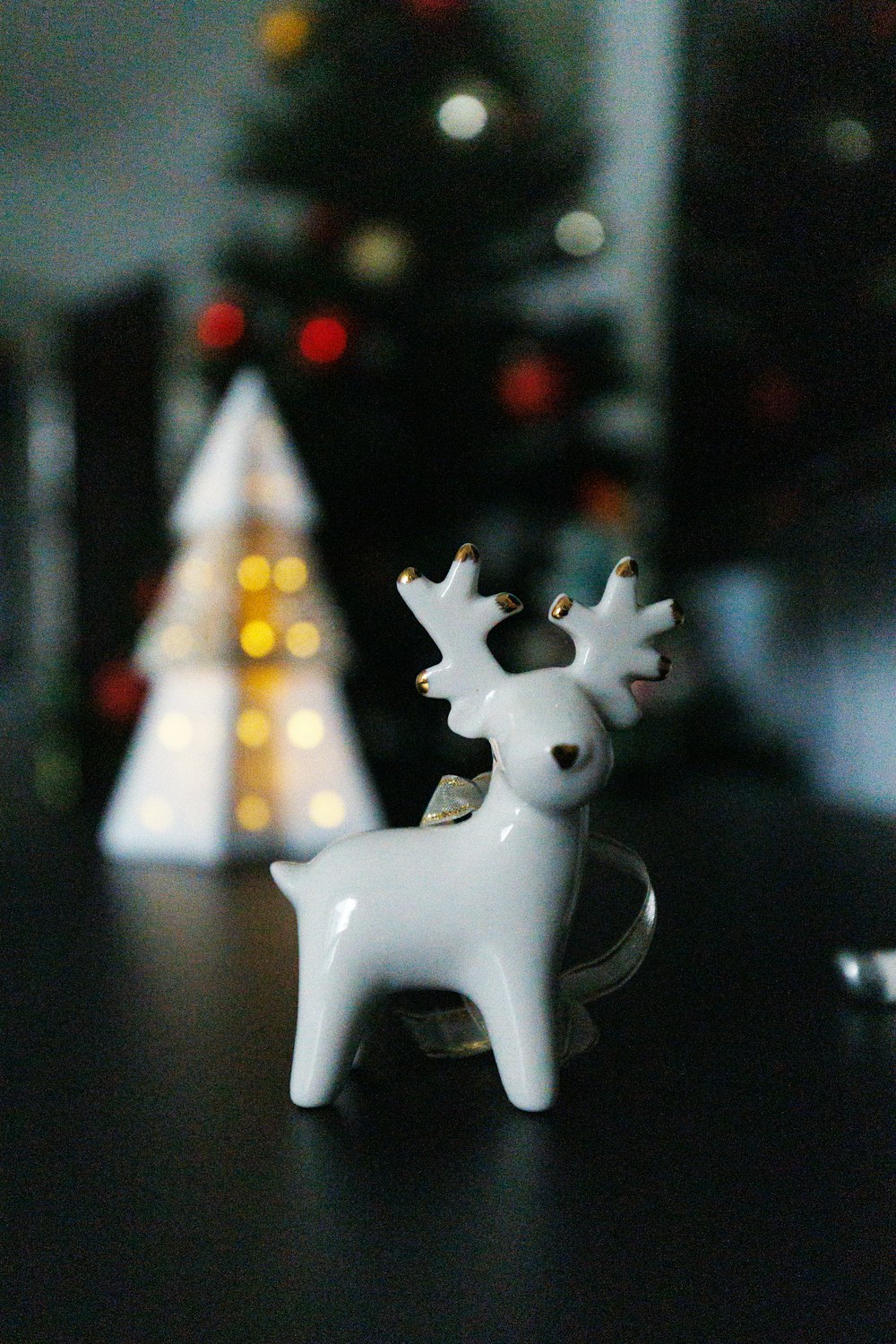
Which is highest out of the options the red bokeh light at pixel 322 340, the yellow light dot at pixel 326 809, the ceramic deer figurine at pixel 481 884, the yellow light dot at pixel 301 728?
the red bokeh light at pixel 322 340

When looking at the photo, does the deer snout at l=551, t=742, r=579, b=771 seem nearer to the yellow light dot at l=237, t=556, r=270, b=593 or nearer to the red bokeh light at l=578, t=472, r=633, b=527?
the yellow light dot at l=237, t=556, r=270, b=593

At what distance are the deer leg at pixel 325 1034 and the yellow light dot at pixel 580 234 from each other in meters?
1.33

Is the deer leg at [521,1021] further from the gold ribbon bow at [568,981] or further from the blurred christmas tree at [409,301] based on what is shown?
the blurred christmas tree at [409,301]

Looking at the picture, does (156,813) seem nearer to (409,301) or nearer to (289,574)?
(289,574)

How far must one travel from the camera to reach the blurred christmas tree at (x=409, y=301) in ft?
4.73

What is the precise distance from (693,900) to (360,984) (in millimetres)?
529

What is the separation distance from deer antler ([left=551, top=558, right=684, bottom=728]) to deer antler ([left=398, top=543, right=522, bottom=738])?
0.12 feet

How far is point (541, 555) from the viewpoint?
62.6 inches

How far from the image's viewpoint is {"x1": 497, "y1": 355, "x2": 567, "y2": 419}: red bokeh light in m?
1.55

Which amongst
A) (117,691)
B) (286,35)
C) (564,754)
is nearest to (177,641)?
(117,691)

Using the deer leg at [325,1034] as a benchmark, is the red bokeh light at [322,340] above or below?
above

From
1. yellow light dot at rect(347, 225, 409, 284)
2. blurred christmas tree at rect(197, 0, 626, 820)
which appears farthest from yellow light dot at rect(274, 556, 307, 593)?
yellow light dot at rect(347, 225, 409, 284)

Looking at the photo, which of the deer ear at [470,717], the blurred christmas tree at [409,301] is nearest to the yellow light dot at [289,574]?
the blurred christmas tree at [409,301]

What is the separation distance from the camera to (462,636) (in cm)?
53
